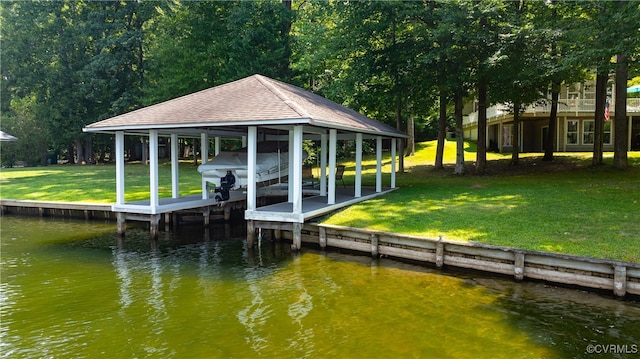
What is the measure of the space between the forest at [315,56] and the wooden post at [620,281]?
8.05m

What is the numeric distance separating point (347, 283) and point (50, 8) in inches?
1601

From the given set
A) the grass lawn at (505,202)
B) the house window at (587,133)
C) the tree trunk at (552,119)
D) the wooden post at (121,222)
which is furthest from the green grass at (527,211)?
the house window at (587,133)

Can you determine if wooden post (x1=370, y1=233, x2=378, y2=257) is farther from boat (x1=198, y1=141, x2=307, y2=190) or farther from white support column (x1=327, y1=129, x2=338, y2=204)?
boat (x1=198, y1=141, x2=307, y2=190)

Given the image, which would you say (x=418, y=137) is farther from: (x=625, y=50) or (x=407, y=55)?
(x=625, y=50)

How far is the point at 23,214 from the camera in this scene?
1770 centimetres

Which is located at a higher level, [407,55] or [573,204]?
[407,55]

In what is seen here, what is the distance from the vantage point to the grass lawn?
9.86 meters

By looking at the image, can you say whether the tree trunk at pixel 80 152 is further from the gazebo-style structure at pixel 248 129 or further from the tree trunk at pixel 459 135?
the tree trunk at pixel 459 135

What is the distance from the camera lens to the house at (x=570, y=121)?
27422 millimetres

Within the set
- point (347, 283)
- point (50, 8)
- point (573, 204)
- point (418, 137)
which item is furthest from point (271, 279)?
point (50, 8)

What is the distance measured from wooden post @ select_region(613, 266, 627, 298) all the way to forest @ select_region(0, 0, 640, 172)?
805cm

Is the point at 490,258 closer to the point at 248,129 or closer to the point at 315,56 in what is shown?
the point at 248,129

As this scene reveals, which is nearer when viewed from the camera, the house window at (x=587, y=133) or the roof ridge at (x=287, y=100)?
the roof ridge at (x=287, y=100)

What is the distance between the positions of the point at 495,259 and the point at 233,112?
7556mm
